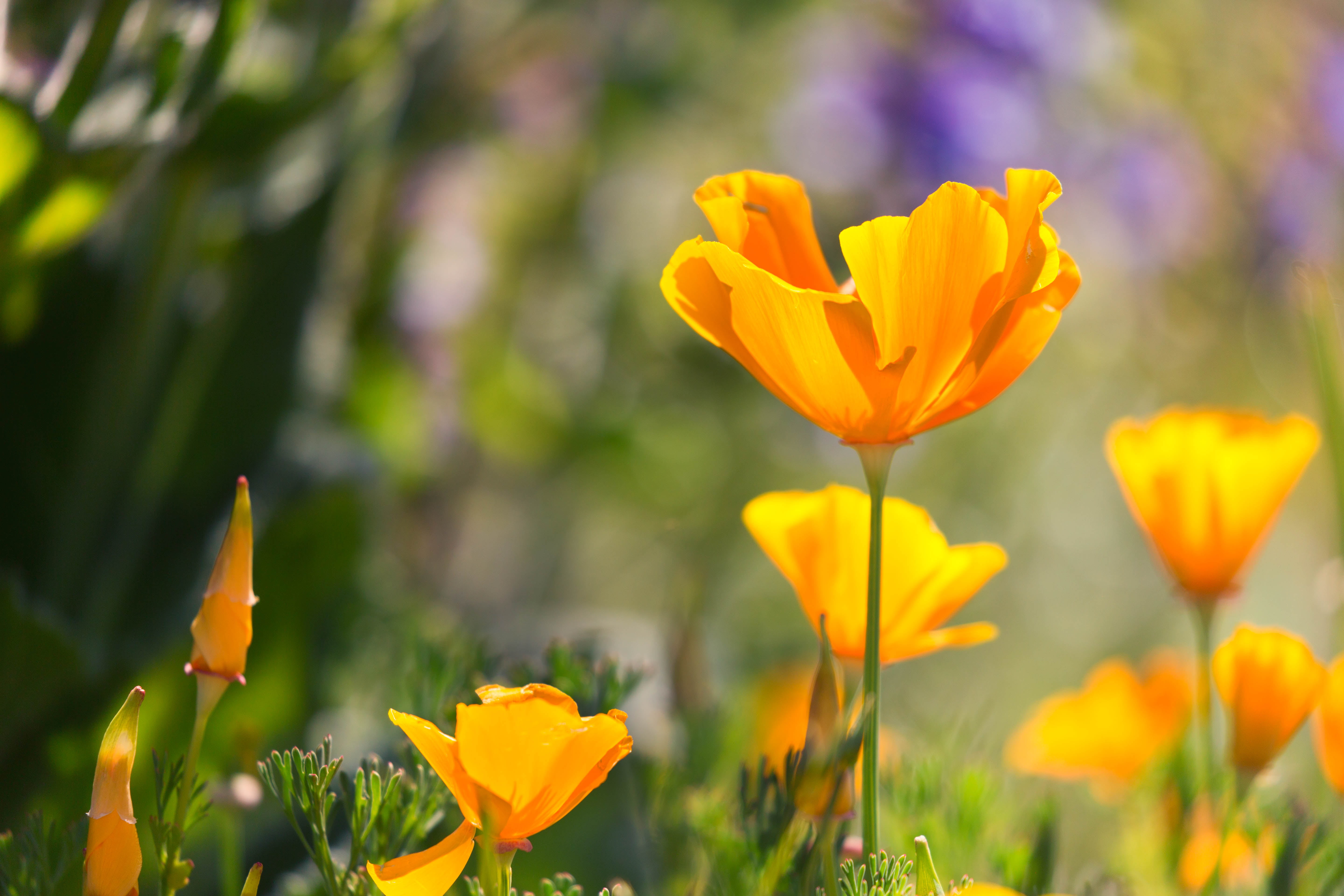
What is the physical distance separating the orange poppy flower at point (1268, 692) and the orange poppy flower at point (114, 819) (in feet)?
0.63

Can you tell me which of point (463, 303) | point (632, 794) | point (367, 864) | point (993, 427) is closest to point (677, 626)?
point (632, 794)

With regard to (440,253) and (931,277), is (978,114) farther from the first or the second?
(931,277)

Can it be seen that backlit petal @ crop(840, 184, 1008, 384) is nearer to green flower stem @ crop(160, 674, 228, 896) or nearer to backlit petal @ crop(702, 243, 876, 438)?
backlit petal @ crop(702, 243, 876, 438)

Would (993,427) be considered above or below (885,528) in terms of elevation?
below

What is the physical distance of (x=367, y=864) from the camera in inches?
5.6

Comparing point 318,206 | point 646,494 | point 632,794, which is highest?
point 318,206

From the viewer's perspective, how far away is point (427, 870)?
0.14 m

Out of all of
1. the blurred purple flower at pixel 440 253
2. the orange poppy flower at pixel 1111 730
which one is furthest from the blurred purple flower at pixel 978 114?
the orange poppy flower at pixel 1111 730

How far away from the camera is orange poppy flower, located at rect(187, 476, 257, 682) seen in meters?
0.16

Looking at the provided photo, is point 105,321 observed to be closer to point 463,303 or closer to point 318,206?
point 318,206

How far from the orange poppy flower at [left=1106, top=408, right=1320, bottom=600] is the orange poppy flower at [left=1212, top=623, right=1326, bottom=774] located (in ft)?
0.05

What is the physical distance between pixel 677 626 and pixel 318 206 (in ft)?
0.79

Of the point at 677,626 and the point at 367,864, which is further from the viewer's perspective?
the point at 677,626

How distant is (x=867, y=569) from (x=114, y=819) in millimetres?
120
